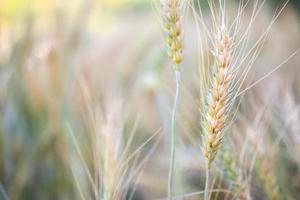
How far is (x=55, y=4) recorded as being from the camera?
6.47 feet

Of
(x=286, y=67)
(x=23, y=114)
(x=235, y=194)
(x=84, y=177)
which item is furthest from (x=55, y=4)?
(x=235, y=194)

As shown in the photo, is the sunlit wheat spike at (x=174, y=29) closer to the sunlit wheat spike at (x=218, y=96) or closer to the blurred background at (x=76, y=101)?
the sunlit wheat spike at (x=218, y=96)

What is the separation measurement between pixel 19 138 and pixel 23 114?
0.27 feet

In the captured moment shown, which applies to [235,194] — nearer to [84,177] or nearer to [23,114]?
[84,177]

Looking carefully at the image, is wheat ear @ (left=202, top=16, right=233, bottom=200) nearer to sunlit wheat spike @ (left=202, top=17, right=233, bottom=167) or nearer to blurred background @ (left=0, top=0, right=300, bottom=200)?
sunlit wheat spike @ (left=202, top=17, right=233, bottom=167)

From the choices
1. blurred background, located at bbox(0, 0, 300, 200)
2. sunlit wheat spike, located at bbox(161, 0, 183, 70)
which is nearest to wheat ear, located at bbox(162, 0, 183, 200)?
sunlit wheat spike, located at bbox(161, 0, 183, 70)

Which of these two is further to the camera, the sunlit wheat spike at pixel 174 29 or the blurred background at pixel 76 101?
the blurred background at pixel 76 101

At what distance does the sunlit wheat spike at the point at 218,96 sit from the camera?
753 mm

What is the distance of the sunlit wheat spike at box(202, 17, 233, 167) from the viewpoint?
2.47ft

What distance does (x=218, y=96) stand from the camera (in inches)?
29.8

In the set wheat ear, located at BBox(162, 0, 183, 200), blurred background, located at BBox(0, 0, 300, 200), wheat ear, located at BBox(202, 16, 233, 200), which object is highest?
wheat ear, located at BBox(162, 0, 183, 200)

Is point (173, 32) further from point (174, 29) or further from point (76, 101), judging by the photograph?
point (76, 101)

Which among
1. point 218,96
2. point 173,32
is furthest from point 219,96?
point 173,32

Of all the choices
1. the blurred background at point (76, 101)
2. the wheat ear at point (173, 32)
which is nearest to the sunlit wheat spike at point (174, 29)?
the wheat ear at point (173, 32)
